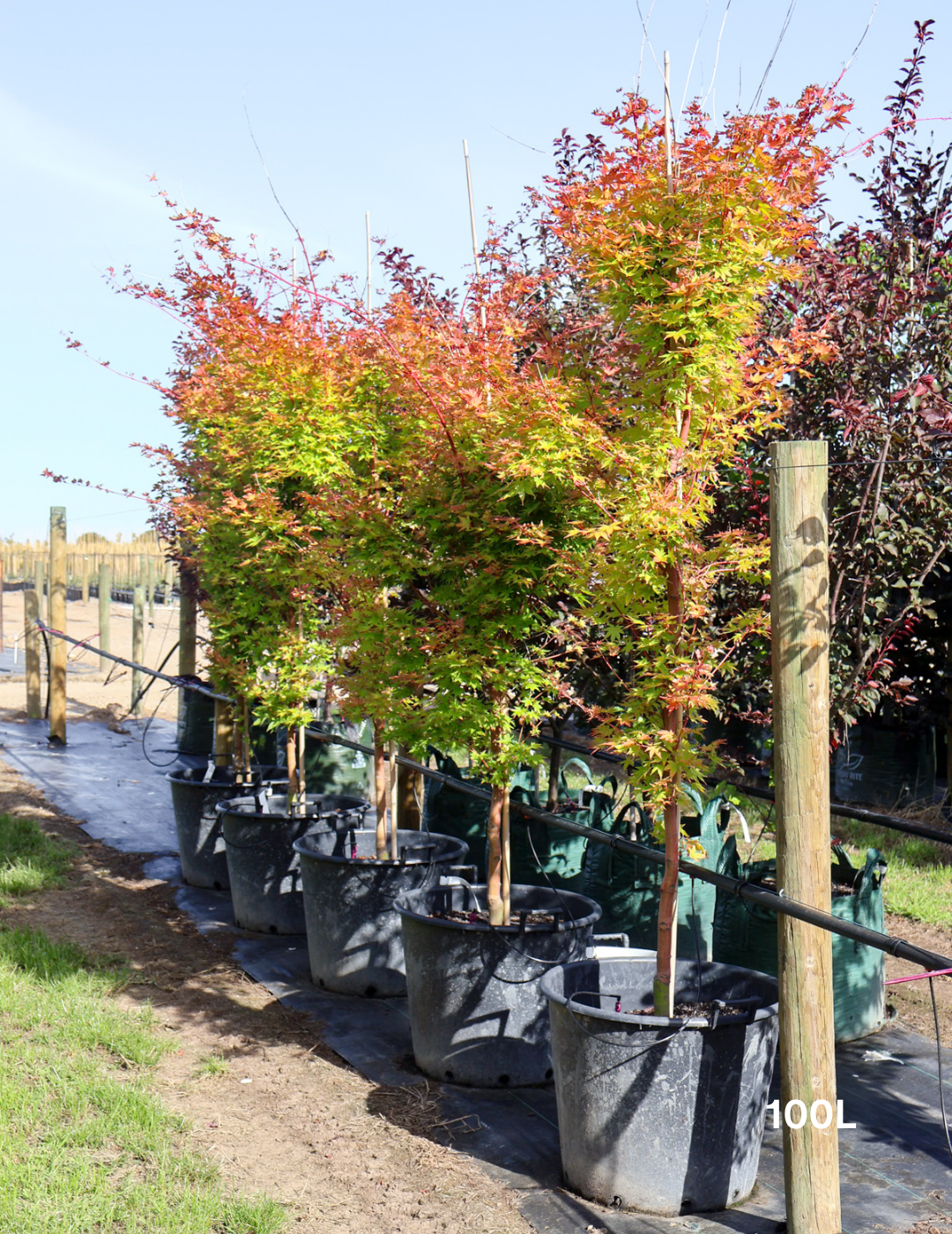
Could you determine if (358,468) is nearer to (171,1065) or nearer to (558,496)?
(558,496)

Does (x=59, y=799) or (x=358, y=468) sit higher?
(x=358, y=468)

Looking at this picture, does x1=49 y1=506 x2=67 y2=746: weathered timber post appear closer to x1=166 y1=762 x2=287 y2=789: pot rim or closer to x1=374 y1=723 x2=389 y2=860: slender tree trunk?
x1=166 y1=762 x2=287 y2=789: pot rim

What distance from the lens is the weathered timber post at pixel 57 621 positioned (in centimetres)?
1289

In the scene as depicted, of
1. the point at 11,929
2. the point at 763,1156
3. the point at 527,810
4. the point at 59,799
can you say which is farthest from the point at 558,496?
the point at 59,799

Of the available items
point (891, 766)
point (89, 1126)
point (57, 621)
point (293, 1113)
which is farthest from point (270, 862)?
point (57, 621)

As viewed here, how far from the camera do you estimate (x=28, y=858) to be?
7441 millimetres

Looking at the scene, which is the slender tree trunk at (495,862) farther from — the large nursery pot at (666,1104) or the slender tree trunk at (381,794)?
the slender tree trunk at (381,794)

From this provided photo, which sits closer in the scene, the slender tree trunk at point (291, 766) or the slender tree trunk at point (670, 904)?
the slender tree trunk at point (670, 904)

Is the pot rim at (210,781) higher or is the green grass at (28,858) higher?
the pot rim at (210,781)

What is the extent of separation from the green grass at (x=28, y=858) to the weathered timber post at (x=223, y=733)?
146cm

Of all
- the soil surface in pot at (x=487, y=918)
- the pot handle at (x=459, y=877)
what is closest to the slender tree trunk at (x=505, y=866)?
the soil surface in pot at (x=487, y=918)

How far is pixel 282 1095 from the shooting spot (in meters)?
4.05

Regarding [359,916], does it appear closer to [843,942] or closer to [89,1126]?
[89,1126]

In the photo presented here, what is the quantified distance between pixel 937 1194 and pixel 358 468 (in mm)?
3664
